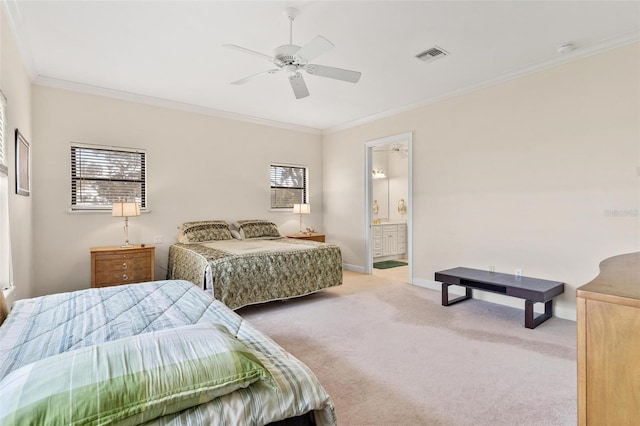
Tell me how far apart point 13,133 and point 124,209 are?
1395mm

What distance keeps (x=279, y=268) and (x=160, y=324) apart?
92.3 inches

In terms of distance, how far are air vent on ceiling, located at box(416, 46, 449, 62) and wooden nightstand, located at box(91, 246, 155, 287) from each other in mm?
4036

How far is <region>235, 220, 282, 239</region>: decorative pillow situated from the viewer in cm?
525

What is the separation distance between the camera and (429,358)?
8.50 ft

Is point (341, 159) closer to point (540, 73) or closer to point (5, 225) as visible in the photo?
point (540, 73)

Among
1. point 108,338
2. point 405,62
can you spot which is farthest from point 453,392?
point 405,62

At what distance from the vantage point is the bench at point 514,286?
126 inches

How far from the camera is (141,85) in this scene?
4250mm

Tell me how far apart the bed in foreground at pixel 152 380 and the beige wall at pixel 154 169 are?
127 inches

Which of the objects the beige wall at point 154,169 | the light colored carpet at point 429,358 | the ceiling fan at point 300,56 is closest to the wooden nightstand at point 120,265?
the beige wall at point 154,169

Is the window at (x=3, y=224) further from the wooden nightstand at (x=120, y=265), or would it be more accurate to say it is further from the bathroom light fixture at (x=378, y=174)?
the bathroom light fixture at (x=378, y=174)

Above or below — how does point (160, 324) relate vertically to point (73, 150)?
below

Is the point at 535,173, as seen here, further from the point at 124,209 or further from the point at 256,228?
the point at 124,209

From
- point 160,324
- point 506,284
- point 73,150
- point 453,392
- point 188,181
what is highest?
point 73,150
